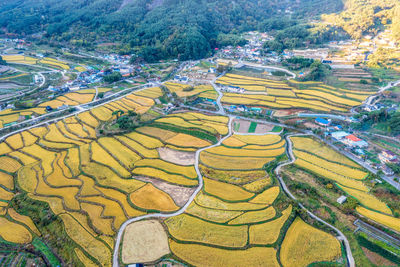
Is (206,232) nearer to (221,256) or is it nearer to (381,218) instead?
(221,256)

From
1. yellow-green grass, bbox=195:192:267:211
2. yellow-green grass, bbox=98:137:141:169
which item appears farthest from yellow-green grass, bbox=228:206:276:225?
yellow-green grass, bbox=98:137:141:169

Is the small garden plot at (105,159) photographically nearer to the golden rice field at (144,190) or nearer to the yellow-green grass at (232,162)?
the golden rice field at (144,190)

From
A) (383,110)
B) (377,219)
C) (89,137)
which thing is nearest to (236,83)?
(383,110)

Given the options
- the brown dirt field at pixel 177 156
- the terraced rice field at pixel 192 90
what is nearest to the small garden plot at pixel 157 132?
the brown dirt field at pixel 177 156

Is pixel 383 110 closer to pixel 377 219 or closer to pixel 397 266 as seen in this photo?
pixel 377 219

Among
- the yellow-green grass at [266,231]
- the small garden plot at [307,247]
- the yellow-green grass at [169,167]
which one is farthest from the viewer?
the yellow-green grass at [169,167]

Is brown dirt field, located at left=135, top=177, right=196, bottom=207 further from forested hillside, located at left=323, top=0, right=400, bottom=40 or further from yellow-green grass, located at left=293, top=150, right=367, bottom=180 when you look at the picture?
forested hillside, located at left=323, top=0, right=400, bottom=40
